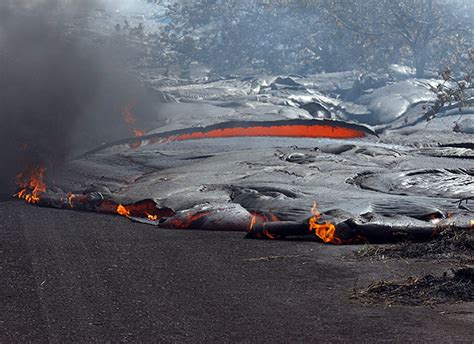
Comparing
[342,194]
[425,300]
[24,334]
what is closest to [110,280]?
[24,334]

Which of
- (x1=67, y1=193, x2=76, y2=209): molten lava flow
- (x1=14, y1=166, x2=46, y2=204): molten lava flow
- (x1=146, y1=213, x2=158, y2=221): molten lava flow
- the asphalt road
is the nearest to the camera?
the asphalt road

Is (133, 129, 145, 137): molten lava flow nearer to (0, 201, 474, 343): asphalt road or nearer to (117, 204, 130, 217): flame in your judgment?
(117, 204, 130, 217): flame

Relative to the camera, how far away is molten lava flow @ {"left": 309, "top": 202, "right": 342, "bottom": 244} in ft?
23.6

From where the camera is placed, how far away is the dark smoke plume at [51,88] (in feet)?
43.2

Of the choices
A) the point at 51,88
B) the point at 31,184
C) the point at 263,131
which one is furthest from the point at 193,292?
the point at 51,88

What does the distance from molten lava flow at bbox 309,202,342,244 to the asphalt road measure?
0.55ft

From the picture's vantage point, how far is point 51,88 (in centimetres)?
1569

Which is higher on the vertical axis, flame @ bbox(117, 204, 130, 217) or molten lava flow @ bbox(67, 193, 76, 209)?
flame @ bbox(117, 204, 130, 217)

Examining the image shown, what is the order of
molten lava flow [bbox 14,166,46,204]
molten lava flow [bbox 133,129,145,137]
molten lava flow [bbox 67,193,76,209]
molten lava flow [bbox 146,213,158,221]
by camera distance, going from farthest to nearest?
1. molten lava flow [bbox 133,129,145,137]
2. molten lava flow [bbox 14,166,46,204]
3. molten lava flow [bbox 67,193,76,209]
4. molten lava flow [bbox 146,213,158,221]

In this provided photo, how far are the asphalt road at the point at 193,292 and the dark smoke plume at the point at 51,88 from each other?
4.81 m

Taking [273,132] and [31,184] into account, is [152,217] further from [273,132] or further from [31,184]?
[273,132]

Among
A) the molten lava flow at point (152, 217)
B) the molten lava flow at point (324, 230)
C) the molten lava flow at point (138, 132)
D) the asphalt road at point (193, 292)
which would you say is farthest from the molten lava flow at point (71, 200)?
the molten lava flow at point (138, 132)

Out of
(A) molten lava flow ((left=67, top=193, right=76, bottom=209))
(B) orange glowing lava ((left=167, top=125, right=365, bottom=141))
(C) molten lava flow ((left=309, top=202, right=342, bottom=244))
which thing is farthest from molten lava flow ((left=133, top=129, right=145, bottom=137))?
(C) molten lava flow ((left=309, top=202, right=342, bottom=244))

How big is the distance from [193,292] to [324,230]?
84.7 inches
